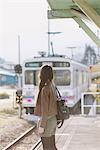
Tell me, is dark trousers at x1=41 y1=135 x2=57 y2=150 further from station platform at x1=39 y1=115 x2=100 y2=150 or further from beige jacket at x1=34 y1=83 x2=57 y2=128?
station platform at x1=39 y1=115 x2=100 y2=150

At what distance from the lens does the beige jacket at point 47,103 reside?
262 inches

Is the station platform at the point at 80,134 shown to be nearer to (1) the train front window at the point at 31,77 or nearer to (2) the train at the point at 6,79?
(1) the train front window at the point at 31,77

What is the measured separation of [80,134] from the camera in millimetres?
13430

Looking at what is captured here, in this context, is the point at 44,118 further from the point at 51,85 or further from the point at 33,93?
the point at 33,93

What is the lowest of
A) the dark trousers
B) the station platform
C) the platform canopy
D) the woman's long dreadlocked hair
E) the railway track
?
the railway track

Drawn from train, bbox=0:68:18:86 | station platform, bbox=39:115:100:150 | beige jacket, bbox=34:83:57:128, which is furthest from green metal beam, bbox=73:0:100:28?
train, bbox=0:68:18:86

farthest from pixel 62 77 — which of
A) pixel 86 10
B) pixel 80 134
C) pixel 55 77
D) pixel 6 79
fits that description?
pixel 6 79

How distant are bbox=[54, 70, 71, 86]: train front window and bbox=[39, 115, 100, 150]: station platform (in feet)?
9.84

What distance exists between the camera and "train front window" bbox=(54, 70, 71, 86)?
21.0 metres

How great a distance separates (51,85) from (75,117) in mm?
12200

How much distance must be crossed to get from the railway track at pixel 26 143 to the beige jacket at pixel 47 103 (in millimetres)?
4379

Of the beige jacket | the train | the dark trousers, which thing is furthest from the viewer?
the train

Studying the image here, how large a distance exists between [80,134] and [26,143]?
1.62 metres

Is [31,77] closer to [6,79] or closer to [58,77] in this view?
[58,77]
